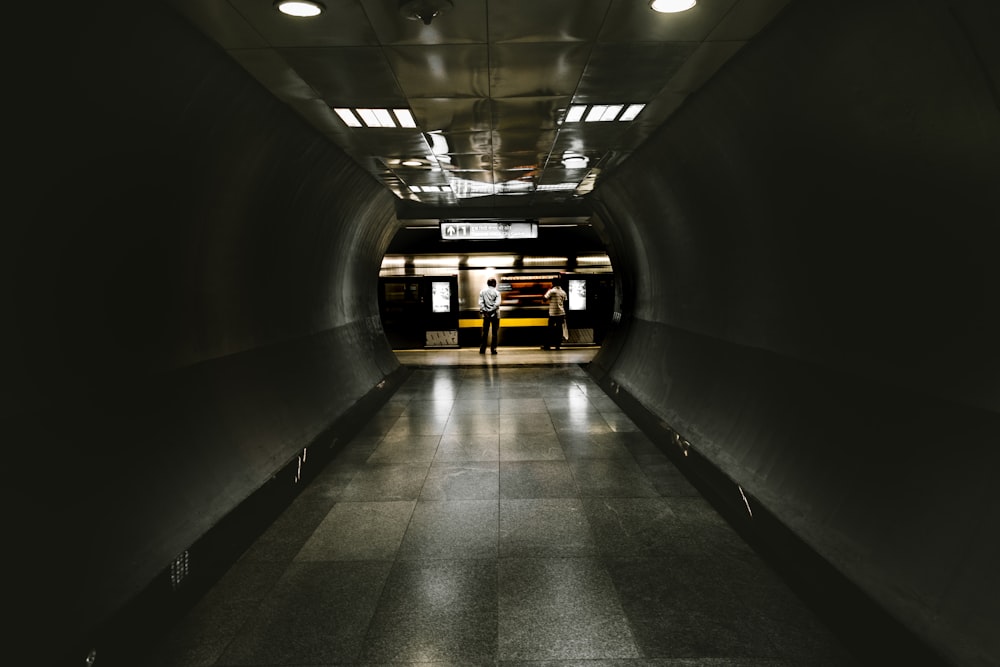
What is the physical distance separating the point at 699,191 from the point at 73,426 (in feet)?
18.2

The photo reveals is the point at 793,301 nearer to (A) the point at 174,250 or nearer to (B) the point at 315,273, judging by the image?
(A) the point at 174,250

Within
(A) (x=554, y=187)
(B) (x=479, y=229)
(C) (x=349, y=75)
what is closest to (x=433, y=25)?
(C) (x=349, y=75)

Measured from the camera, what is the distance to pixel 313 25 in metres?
3.70

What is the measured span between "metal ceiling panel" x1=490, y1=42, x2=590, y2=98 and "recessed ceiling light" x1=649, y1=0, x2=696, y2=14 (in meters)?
0.65

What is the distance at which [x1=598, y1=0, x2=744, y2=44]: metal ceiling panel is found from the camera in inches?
139

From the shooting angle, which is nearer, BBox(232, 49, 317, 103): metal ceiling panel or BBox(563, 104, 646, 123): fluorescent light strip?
BBox(232, 49, 317, 103): metal ceiling panel

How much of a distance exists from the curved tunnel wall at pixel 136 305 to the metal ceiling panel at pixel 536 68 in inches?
76.1

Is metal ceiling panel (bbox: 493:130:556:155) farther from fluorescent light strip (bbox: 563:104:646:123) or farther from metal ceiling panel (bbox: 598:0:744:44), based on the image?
metal ceiling panel (bbox: 598:0:744:44)

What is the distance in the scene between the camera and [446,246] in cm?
1636

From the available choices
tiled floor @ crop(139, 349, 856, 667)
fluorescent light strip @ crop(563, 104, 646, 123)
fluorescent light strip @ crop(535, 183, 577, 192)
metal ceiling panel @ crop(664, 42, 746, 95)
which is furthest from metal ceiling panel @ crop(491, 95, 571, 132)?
fluorescent light strip @ crop(535, 183, 577, 192)

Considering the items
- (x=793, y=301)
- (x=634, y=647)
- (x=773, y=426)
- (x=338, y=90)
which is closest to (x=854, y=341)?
(x=793, y=301)

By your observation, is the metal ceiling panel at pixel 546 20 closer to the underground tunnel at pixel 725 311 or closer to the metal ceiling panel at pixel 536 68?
the metal ceiling panel at pixel 536 68

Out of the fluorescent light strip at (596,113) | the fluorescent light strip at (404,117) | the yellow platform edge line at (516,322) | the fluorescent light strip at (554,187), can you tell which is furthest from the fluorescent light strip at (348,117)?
the yellow platform edge line at (516,322)

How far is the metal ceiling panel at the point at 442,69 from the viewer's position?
4156 millimetres
